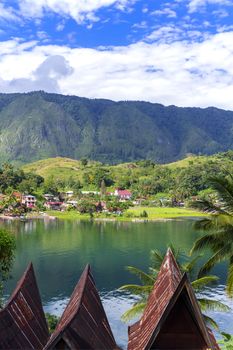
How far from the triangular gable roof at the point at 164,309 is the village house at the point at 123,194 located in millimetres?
160488

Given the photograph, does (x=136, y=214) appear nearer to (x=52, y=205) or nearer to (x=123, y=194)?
(x=52, y=205)

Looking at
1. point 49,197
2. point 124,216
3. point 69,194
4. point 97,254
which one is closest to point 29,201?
point 49,197

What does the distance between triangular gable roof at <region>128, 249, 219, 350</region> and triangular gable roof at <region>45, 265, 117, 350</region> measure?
2.97 feet

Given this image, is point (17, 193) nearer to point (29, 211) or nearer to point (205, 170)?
point (29, 211)

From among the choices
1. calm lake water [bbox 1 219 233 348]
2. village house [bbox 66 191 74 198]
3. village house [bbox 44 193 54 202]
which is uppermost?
village house [bbox 66 191 74 198]

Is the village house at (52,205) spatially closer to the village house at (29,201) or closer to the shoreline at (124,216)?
the village house at (29,201)

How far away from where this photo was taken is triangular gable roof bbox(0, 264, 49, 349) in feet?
34.4

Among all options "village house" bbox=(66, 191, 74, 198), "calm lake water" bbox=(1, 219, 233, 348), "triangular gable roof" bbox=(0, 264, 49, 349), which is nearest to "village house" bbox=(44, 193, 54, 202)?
"village house" bbox=(66, 191, 74, 198)

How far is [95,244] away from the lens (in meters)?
89.4

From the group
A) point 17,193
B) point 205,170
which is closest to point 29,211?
point 17,193

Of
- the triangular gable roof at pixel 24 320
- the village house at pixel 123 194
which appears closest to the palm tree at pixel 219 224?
the triangular gable roof at pixel 24 320

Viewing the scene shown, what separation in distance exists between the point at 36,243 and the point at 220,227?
74.2 m

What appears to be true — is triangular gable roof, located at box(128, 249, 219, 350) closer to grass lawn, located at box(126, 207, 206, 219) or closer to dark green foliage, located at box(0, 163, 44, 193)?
grass lawn, located at box(126, 207, 206, 219)

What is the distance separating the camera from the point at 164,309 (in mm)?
9664
